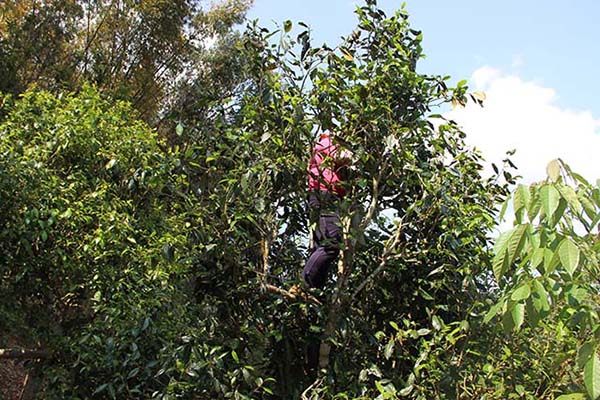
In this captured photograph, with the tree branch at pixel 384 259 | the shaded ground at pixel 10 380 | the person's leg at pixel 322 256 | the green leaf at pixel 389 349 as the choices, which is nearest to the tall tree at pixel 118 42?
the shaded ground at pixel 10 380

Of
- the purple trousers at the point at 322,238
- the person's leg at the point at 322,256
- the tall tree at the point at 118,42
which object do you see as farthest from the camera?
the tall tree at the point at 118,42

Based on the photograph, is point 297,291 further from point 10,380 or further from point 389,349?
point 10,380

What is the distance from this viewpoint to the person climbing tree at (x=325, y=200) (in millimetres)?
2346

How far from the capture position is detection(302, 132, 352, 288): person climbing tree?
2346 millimetres

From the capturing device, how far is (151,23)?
10844 mm

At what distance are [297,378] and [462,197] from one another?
0.98 metres

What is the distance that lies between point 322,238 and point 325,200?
240mm

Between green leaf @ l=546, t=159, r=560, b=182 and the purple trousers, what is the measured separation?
1055mm

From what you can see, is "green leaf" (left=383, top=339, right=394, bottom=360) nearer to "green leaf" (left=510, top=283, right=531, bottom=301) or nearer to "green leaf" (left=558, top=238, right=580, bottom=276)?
"green leaf" (left=510, top=283, right=531, bottom=301)

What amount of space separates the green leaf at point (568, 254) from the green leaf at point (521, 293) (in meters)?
0.10

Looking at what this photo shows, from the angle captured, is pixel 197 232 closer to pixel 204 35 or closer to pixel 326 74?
pixel 326 74

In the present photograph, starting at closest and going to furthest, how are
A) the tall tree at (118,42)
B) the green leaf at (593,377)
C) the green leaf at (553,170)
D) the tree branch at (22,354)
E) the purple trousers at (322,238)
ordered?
the green leaf at (593,377)
the green leaf at (553,170)
the purple trousers at (322,238)
the tree branch at (22,354)
the tall tree at (118,42)

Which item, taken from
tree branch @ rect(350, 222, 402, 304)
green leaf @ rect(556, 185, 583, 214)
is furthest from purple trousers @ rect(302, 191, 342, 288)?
green leaf @ rect(556, 185, 583, 214)

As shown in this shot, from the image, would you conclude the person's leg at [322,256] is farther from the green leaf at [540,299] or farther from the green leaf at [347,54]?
the green leaf at [540,299]
